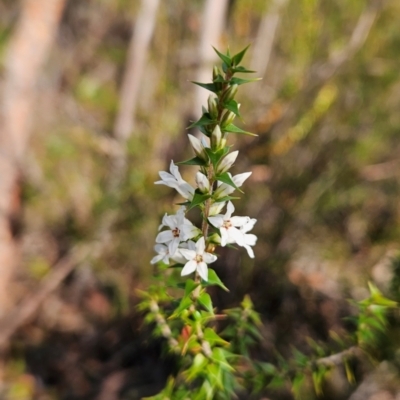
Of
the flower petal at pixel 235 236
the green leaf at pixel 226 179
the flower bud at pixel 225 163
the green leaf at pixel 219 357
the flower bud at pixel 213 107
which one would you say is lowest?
the green leaf at pixel 219 357

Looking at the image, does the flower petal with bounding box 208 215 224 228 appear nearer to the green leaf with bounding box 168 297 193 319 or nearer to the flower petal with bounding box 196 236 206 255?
the flower petal with bounding box 196 236 206 255

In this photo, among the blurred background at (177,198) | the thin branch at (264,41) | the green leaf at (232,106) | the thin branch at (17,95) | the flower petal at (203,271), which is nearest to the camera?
the green leaf at (232,106)

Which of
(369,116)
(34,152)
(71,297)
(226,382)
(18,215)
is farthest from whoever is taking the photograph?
(34,152)

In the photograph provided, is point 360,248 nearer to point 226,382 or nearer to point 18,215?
point 226,382

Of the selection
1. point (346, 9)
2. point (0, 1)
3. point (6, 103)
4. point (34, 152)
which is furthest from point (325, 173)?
point (0, 1)

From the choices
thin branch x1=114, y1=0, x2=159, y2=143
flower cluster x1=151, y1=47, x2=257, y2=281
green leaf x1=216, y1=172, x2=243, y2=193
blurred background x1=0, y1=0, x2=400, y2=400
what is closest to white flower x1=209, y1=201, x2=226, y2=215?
flower cluster x1=151, y1=47, x2=257, y2=281

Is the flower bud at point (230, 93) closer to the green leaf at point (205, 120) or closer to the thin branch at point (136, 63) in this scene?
the green leaf at point (205, 120)

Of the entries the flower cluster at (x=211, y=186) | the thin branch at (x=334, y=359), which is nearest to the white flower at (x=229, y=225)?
the flower cluster at (x=211, y=186)

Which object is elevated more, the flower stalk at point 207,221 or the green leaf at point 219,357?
the flower stalk at point 207,221
